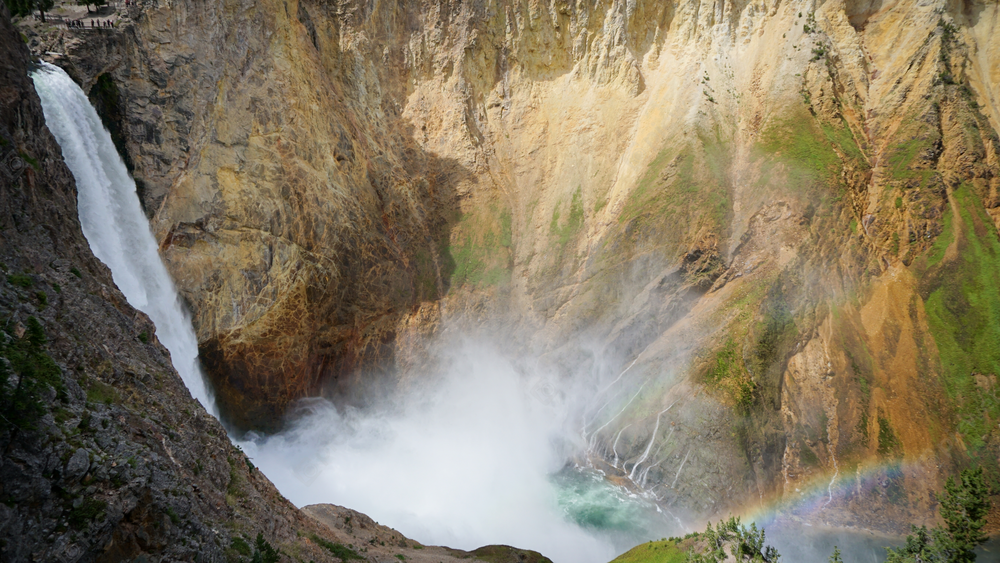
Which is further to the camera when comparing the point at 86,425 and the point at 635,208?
the point at 635,208

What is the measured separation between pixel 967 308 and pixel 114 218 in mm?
36911

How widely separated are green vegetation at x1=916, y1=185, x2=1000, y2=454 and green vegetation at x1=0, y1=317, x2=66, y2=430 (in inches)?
1194

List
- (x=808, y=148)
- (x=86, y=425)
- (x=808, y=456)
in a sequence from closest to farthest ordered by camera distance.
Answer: (x=86, y=425) → (x=808, y=456) → (x=808, y=148)

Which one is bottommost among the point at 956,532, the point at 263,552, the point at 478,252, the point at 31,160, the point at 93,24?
the point at 956,532

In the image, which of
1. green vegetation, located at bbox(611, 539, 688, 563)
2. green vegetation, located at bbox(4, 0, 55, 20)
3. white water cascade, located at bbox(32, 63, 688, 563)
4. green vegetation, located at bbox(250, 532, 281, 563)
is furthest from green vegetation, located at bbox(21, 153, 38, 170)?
green vegetation, located at bbox(611, 539, 688, 563)

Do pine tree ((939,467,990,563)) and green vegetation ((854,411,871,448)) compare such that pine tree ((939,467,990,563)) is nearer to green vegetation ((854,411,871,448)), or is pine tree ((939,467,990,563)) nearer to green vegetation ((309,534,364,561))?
green vegetation ((854,411,871,448))

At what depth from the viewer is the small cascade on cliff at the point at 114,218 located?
19.9 metres

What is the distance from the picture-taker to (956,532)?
60.6ft

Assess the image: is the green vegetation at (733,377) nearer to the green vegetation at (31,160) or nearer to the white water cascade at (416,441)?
the white water cascade at (416,441)

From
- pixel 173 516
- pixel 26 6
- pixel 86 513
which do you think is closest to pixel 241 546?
pixel 173 516

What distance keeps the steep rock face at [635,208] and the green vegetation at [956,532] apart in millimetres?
2919

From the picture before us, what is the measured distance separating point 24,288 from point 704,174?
1160 inches

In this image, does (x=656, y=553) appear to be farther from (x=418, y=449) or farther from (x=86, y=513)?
(x=86, y=513)

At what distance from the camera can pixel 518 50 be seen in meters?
35.0
